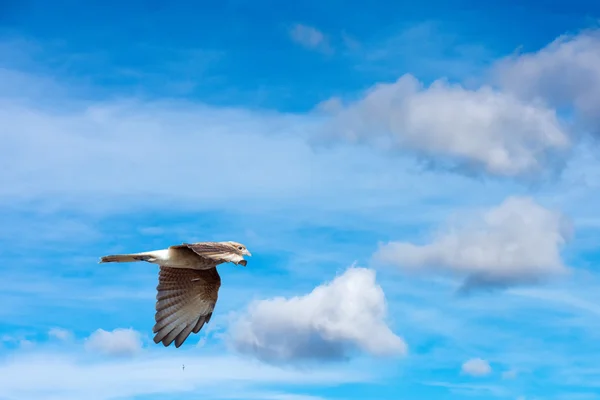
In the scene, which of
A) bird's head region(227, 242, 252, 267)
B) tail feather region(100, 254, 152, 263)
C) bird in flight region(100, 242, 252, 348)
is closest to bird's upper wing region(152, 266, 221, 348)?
bird in flight region(100, 242, 252, 348)

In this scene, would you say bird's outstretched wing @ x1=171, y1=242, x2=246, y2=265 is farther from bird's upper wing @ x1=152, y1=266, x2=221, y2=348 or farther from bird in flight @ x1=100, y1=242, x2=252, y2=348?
bird's upper wing @ x1=152, y1=266, x2=221, y2=348

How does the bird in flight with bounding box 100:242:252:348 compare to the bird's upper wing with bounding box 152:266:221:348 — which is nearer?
the bird in flight with bounding box 100:242:252:348

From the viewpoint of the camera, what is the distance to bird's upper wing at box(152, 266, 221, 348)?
Result: 28516 millimetres

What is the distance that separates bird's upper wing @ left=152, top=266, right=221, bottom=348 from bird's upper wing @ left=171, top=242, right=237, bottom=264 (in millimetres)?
4521

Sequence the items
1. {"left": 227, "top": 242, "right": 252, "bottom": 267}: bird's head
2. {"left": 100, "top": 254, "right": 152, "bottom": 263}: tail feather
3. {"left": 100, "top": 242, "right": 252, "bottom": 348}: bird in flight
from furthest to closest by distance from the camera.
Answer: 1. {"left": 100, "top": 242, "right": 252, "bottom": 348}: bird in flight
2. {"left": 100, "top": 254, "right": 152, "bottom": 263}: tail feather
3. {"left": 227, "top": 242, "right": 252, "bottom": 267}: bird's head

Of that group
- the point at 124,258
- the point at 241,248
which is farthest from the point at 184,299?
the point at 241,248

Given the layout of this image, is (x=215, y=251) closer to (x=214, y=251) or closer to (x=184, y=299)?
(x=214, y=251)

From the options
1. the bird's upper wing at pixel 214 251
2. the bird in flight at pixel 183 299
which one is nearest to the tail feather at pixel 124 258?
the bird in flight at pixel 183 299

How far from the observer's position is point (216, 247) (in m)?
23.7

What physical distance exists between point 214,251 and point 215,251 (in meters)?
0.04

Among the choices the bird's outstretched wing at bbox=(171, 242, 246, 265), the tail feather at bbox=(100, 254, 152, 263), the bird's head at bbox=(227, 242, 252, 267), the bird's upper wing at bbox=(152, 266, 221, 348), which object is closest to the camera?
the bird's outstretched wing at bbox=(171, 242, 246, 265)

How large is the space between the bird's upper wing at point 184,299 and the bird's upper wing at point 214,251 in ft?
14.8

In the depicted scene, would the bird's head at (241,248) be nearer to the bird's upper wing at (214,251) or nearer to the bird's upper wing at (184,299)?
the bird's upper wing at (214,251)

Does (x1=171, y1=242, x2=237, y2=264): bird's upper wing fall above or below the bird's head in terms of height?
below
